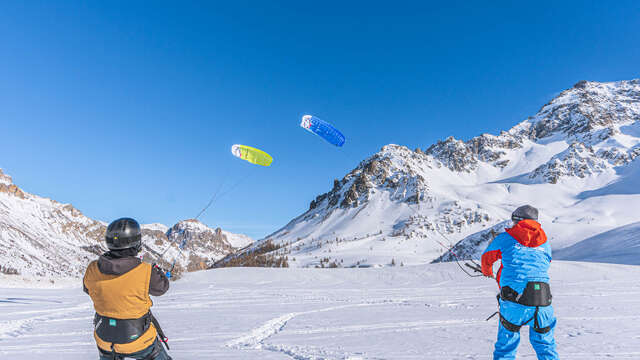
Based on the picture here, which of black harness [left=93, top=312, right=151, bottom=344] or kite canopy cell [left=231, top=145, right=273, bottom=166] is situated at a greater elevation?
kite canopy cell [left=231, top=145, right=273, bottom=166]

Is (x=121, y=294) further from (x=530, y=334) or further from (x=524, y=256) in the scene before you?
(x=530, y=334)

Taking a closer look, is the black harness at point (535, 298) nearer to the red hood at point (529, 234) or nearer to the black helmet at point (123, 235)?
the red hood at point (529, 234)

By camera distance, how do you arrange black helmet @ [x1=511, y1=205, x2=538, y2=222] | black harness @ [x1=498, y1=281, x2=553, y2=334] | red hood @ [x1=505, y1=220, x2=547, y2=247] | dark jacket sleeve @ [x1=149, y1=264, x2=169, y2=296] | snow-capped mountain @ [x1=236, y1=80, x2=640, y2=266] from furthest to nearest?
snow-capped mountain @ [x1=236, y1=80, x2=640, y2=266] < black helmet @ [x1=511, y1=205, x2=538, y2=222] < red hood @ [x1=505, y1=220, x2=547, y2=247] < black harness @ [x1=498, y1=281, x2=553, y2=334] < dark jacket sleeve @ [x1=149, y1=264, x2=169, y2=296]

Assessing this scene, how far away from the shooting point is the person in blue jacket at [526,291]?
491cm

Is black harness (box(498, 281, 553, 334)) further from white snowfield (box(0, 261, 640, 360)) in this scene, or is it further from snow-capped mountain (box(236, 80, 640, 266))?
snow-capped mountain (box(236, 80, 640, 266))

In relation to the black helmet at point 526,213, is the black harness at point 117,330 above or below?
below

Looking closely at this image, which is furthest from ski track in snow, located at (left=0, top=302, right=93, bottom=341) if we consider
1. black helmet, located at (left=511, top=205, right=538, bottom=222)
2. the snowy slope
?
the snowy slope

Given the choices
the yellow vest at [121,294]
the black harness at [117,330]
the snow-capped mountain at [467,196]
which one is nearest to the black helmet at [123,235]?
the yellow vest at [121,294]

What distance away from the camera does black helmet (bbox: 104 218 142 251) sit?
12.6ft

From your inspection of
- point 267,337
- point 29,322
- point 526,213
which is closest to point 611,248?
point 267,337

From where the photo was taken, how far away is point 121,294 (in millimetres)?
3715

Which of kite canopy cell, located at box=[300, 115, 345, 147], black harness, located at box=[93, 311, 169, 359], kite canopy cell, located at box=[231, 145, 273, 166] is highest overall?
kite canopy cell, located at box=[300, 115, 345, 147]

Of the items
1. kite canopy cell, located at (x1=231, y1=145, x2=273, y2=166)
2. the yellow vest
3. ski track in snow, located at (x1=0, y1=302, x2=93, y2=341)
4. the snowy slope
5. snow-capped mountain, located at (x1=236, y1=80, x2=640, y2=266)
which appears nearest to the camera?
the yellow vest

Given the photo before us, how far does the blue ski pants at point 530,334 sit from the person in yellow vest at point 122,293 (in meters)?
4.54
